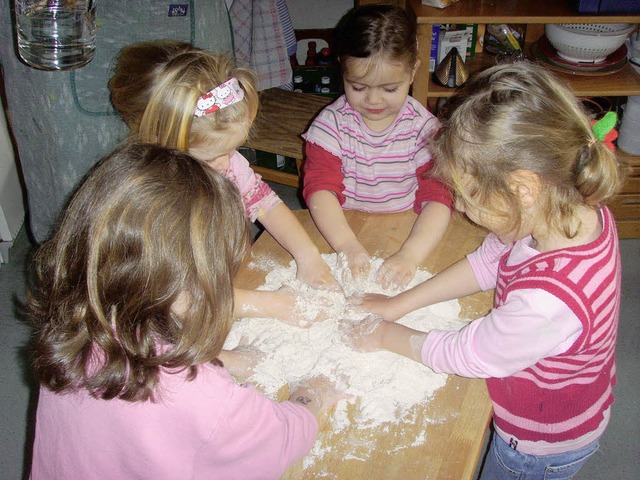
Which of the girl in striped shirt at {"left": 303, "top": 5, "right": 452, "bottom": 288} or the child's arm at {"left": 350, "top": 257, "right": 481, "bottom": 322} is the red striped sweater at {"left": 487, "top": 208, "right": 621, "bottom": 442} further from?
the girl in striped shirt at {"left": 303, "top": 5, "right": 452, "bottom": 288}

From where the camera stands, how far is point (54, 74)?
143 cm

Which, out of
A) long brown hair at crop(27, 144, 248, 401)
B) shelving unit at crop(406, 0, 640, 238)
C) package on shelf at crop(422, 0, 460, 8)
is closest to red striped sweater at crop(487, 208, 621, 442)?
long brown hair at crop(27, 144, 248, 401)

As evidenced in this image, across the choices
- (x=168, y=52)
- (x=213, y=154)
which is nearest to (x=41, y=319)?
(x=213, y=154)

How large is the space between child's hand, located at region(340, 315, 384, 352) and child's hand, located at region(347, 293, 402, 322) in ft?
0.09

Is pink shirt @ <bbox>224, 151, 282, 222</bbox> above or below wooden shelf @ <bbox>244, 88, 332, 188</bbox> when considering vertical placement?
above

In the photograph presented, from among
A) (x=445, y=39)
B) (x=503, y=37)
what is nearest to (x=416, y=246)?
(x=445, y=39)

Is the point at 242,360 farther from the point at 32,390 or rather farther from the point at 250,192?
the point at 32,390

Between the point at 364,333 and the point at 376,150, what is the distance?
24.0 inches

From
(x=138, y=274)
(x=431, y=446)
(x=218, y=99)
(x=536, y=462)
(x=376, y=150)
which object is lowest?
(x=536, y=462)

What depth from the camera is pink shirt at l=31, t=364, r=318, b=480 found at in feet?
2.73

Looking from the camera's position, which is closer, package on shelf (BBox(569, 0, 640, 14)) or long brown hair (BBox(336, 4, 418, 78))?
long brown hair (BBox(336, 4, 418, 78))

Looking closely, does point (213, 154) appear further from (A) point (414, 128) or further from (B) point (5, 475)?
(B) point (5, 475)

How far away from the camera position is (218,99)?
1.17 metres

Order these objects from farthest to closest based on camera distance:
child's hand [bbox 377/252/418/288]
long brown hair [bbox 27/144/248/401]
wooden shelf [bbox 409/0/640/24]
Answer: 1. wooden shelf [bbox 409/0/640/24]
2. child's hand [bbox 377/252/418/288]
3. long brown hair [bbox 27/144/248/401]
